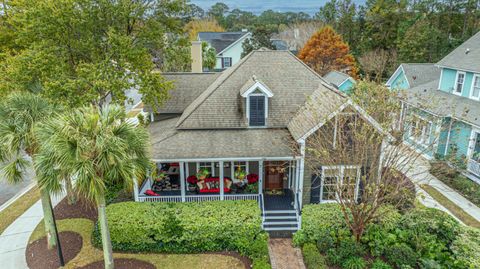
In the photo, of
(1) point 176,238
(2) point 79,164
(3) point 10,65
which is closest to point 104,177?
(2) point 79,164

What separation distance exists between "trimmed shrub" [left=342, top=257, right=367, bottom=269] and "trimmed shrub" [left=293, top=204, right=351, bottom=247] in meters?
0.97

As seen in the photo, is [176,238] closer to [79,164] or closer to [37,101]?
[79,164]

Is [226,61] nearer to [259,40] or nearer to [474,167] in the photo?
[259,40]

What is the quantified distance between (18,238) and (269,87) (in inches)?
586

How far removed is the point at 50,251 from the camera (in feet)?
44.9

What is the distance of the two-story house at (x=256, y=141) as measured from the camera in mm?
15500

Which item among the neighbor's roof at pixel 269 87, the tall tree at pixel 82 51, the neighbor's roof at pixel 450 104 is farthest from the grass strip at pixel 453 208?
the tall tree at pixel 82 51

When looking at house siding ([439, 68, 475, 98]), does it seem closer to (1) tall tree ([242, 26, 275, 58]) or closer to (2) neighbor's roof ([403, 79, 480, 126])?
(2) neighbor's roof ([403, 79, 480, 126])

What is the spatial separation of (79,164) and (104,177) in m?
1.06

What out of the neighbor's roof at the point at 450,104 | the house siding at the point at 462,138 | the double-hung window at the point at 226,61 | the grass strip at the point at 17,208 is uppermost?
the double-hung window at the point at 226,61

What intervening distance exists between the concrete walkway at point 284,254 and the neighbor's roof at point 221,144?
13.4ft

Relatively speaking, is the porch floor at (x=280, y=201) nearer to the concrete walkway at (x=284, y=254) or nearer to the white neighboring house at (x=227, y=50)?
the concrete walkway at (x=284, y=254)

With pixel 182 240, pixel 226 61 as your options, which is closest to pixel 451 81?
pixel 182 240

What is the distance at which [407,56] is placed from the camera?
42312 millimetres
